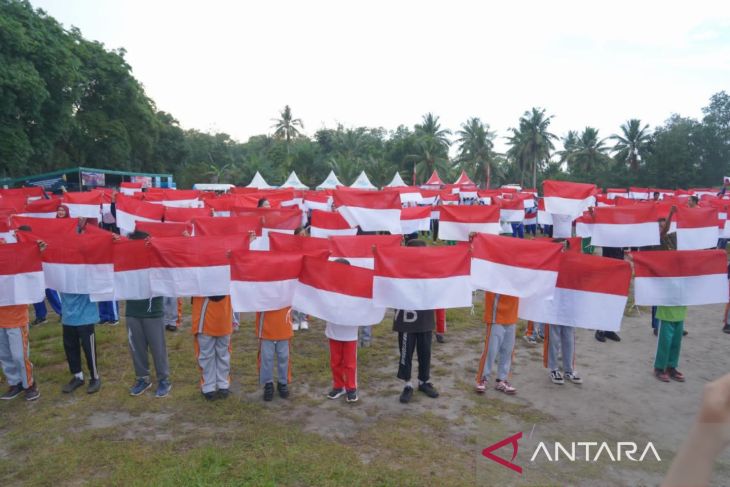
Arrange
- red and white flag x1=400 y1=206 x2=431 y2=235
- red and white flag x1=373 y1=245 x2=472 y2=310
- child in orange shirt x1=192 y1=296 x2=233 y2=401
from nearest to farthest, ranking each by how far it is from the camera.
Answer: red and white flag x1=373 y1=245 x2=472 y2=310 → child in orange shirt x1=192 y1=296 x2=233 y2=401 → red and white flag x1=400 y1=206 x2=431 y2=235

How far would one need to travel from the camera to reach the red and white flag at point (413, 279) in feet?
20.9

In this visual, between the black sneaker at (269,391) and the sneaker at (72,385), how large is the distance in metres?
2.77

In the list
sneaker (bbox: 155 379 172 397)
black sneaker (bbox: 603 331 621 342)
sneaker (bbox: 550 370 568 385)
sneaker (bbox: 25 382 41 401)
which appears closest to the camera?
sneaker (bbox: 25 382 41 401)

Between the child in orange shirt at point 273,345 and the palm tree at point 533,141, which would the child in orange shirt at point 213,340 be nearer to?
the child in orange shirt at point 273,345

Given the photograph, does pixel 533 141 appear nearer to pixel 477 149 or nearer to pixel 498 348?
pixel 477 149

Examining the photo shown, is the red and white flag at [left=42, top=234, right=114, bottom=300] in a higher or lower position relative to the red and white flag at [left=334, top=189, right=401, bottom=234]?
lower

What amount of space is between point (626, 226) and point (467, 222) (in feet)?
10.7

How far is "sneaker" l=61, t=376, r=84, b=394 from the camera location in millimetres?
6816

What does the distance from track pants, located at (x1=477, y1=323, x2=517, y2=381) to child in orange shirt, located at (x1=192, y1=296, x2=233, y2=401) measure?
362cm

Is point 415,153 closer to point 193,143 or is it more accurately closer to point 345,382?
point 193,143

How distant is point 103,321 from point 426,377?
7123 mm

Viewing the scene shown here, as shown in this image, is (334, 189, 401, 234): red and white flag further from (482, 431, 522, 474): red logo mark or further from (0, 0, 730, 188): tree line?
(0, 0, 730, 188): tree line

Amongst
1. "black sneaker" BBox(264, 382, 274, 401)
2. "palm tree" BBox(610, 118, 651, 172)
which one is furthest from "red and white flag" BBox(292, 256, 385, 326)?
"palm tree" BBox(610, 118, 651, 172)

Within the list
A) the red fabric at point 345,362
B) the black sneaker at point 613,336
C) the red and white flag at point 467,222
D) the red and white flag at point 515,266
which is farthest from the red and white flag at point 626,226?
the red fabric at point 345,362
